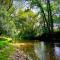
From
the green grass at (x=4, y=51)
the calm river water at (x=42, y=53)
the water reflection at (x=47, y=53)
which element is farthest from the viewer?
the water reflection at (x=47, y=53)

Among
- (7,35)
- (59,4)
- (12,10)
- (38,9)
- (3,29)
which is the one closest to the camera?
(3,29)

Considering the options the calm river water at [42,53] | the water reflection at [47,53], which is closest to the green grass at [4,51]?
the calm river water at [42,53]

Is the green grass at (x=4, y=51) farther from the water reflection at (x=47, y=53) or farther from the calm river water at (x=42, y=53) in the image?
the water reflection at (x=47, y=53)

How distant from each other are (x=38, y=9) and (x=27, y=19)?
2.80m

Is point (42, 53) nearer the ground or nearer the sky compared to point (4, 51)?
nearer the ground

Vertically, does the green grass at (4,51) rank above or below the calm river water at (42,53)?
Answer: above

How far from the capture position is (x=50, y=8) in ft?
136

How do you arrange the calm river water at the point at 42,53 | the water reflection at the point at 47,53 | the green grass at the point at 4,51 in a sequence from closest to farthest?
the green grass at the point at 4,51 < the calm river water at the point at 42,53 < the water reflection at the point at 47,53

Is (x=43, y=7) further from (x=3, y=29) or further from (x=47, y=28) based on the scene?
(x=3, y=29)

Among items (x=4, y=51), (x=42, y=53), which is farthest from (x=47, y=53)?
(x=4, y=51)

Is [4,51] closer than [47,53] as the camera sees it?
Yes

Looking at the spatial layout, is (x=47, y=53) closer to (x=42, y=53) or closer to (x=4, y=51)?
(x=42, y=53)

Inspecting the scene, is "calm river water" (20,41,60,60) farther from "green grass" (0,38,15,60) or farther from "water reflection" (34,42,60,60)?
"green grass" (0,38,15,60)

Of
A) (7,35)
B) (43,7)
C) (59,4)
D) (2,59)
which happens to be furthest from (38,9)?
(2,59)
